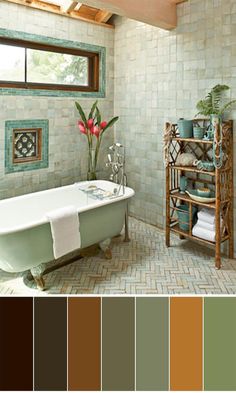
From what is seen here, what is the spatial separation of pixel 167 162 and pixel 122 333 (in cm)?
221

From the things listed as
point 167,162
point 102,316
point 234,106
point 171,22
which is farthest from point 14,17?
point 102,316

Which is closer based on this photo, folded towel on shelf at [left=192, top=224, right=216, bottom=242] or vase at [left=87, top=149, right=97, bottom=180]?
folded towel on shelf at [left=192, top=224, right=216, bottom=242]

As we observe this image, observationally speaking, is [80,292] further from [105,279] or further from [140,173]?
[140,173]

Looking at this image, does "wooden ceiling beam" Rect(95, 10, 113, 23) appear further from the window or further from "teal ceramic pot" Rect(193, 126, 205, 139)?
"teal ceramic pot" Rect(193, 126, 205, 139)

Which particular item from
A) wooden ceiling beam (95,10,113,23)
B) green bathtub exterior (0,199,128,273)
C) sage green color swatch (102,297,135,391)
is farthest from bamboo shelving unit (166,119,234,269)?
wooden ceiling beam (95,10,113,23)

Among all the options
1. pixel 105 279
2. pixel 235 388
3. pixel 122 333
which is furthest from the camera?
pixel 105 279

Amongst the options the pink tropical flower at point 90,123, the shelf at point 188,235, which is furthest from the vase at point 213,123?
the pink tropical flower at point 90,123

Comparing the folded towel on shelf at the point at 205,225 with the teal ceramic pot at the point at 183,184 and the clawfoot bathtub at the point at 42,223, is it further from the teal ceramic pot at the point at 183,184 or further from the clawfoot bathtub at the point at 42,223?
the clawfoot bathtub at the point at 42,223

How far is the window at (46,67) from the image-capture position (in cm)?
351

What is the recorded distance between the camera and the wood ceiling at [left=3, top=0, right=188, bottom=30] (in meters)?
3.00

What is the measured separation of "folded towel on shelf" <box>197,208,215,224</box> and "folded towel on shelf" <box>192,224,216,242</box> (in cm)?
9

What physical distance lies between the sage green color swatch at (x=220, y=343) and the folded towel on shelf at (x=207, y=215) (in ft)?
5.14

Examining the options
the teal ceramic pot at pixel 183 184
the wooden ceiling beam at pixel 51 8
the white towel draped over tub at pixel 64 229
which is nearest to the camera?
the white towel draped over tub at pixel 64 229

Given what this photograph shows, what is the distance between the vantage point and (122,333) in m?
1.67
